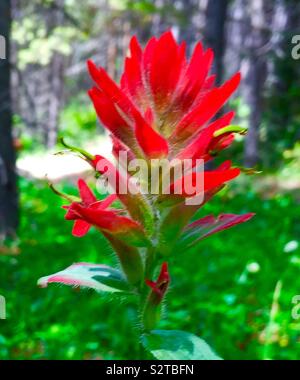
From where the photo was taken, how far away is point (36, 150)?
18.7 m

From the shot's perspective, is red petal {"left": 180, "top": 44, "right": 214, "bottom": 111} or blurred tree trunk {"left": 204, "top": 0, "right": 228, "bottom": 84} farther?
blurred tree trunk {"left": 204, "top": 0, "right": 228, "bottom": 84}

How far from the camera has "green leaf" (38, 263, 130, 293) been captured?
3.15 ft

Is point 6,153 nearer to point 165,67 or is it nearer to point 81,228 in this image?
point 81,228

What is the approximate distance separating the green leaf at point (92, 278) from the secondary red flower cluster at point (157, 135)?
35 mm

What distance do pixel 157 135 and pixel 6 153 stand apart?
426cm

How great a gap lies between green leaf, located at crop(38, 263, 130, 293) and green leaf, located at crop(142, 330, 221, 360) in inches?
4.8

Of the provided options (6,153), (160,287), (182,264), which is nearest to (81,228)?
(160,287)

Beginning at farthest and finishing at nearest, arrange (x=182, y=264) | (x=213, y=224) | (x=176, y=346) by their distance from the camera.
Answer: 1. (x=182, y=264)
2. (x=213, y=224)
3. (x=176, y=346)

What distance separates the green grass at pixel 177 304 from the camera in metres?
2.70

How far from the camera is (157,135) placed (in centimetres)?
93

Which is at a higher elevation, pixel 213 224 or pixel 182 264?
pixel 182 264

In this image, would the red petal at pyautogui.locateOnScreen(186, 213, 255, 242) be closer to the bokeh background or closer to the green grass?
the bokeh background

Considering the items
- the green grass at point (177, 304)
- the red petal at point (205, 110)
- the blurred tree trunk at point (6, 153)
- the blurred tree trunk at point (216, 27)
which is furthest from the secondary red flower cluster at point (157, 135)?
the blurred tree trunk at point (216, 27)

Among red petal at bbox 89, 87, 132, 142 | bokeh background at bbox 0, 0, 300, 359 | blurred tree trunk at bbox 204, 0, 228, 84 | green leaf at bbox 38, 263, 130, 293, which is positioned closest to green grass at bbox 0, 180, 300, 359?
bokeh background at bbox 0, 0, 300, 359
